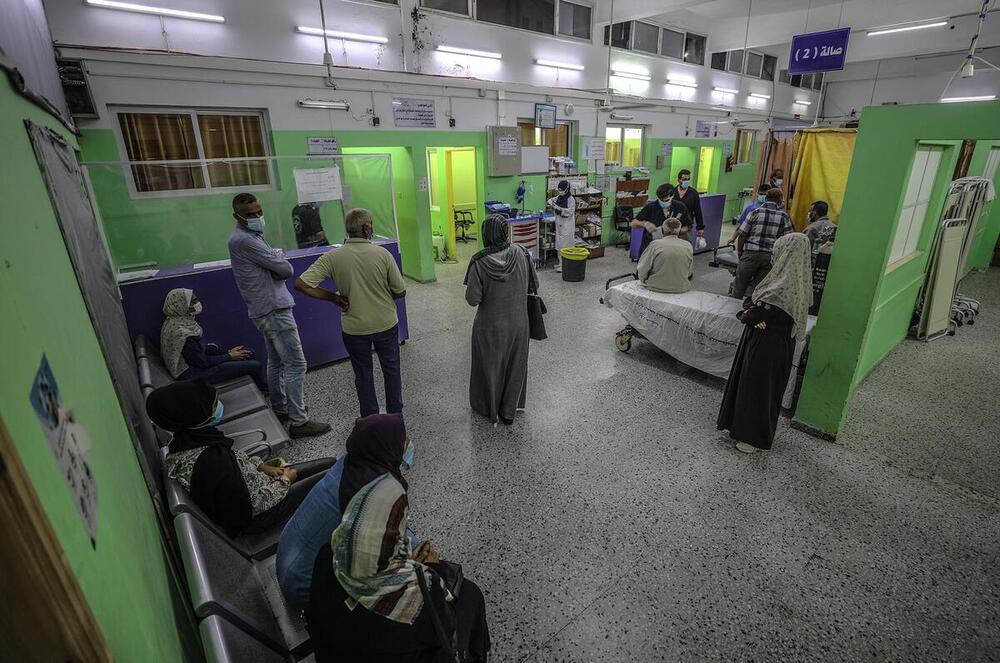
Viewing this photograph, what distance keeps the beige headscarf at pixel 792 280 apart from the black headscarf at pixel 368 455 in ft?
9.28

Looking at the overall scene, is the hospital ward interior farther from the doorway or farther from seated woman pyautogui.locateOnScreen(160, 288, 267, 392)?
the doorway

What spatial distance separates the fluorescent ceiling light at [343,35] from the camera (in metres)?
5.96

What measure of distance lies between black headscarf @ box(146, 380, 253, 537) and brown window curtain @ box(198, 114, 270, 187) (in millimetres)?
4793

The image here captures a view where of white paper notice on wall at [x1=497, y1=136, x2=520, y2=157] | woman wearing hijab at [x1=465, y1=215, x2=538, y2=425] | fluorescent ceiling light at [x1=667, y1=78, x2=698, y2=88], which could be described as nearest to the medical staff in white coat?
white paper notice on wall at [x1=497, y1=136, x2=520, y2=157]

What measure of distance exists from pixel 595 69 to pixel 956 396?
28.2 feet

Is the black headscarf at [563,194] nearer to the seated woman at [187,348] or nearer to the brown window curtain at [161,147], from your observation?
the brown window curtain at [161,147]

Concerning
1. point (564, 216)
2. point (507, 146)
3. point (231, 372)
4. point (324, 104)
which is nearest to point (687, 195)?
point (564, 216)

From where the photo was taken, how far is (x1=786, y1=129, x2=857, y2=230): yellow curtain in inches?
246

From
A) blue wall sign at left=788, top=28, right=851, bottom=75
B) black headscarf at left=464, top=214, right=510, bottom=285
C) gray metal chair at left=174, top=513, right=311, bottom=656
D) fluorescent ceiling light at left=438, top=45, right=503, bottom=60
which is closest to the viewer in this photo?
gray metal chair at left=174, top=513, right=311, bottom=656

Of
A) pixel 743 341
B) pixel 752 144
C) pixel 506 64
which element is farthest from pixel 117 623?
pixel 752 144

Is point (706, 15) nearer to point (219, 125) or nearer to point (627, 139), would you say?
point (627, 139)

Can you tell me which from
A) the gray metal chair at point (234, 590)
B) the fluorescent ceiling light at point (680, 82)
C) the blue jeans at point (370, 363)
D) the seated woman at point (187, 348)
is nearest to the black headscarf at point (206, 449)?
the gray metal chair at point (234, 590)

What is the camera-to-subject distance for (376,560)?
145 cm

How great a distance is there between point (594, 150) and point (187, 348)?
9.08m
